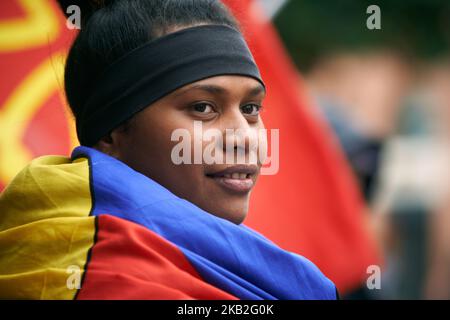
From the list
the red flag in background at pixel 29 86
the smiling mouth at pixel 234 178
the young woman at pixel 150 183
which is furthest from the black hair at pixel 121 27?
the red flag in background at pixel 29 86

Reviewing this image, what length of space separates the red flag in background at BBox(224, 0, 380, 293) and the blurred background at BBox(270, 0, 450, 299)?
576 mm

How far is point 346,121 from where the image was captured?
7.35 metres

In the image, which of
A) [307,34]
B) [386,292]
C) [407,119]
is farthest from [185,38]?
[307,34]

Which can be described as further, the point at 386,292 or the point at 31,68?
the point at 386,292

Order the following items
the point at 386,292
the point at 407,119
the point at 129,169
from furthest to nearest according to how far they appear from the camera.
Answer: the point at 407,119 → the point at 386,292 → the point at 129,169

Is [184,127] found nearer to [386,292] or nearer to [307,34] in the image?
[386,292]

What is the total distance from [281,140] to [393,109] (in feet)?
15.0

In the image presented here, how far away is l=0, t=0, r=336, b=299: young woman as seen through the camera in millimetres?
2816

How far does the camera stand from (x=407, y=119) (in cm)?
1006

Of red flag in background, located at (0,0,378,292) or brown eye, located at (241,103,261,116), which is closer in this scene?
brown eye, located at (241,103,261,116)

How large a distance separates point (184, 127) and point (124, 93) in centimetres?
23

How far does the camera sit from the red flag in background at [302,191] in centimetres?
553

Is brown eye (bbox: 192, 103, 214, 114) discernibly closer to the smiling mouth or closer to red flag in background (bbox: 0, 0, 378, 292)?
the smiling mouth

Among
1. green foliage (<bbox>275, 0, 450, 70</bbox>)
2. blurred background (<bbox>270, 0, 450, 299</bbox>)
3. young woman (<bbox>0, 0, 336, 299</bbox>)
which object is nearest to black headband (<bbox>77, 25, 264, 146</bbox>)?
young woman (<bbox>0, 0, 336, 299</bbox>)
